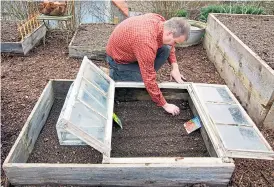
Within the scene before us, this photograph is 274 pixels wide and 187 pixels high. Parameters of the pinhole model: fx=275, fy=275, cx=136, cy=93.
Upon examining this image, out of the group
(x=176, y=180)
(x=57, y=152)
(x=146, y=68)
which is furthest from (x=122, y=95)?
(x=176, y=180)

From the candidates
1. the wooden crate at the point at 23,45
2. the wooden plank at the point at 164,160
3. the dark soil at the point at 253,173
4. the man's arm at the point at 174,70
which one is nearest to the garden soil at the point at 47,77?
the dark soil at the point at 253,173

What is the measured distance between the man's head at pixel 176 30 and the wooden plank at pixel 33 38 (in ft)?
10.2

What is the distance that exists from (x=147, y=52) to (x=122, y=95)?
2.58 ft

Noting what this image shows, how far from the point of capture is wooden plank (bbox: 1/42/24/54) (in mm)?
4797

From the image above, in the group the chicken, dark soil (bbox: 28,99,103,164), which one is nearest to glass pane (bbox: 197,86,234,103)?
dark soil (bbox: 28,99,103,164)

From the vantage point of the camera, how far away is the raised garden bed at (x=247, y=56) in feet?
10.4

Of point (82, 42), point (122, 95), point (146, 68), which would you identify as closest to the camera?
point (146, 68)

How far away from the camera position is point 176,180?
7.16ft

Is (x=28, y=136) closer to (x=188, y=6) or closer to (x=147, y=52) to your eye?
(x=147, y=52)

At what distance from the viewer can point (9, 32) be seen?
5.47 meters

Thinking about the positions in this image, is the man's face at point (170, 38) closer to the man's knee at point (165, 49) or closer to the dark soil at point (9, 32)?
the man's knee at point (165, 49)

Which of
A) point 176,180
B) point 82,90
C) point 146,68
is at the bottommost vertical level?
point 176,180

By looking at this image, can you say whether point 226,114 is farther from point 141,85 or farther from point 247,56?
Answer: point 247,56

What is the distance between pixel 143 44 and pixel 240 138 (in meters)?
1.24
